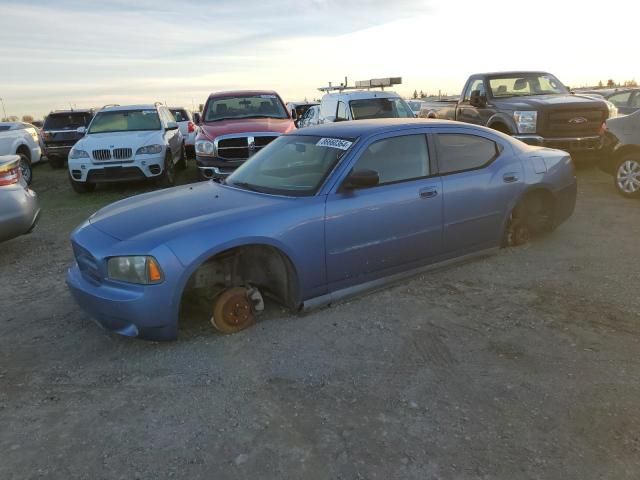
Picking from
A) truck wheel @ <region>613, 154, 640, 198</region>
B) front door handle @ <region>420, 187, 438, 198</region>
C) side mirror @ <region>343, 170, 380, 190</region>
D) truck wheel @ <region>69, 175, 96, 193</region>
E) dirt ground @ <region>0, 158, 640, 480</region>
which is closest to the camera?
dirt ground @ <region>0, 158, 640, 480</region>

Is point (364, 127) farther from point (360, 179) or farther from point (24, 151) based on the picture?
point (24, 151)

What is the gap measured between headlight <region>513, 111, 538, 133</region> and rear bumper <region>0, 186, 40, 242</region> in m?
8.29

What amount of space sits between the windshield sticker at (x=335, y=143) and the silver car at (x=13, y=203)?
3.73 meters

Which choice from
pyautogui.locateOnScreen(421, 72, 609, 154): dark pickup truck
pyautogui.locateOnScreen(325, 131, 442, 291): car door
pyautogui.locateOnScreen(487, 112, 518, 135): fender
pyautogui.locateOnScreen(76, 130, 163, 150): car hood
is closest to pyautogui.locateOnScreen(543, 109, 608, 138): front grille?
pyautogui.locateOnScreen(421, 72, 609, 154): dark pickup truck

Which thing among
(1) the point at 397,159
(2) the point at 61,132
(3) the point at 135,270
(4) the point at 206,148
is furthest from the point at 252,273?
(2) the point at 61,132

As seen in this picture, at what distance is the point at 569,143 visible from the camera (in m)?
9.74

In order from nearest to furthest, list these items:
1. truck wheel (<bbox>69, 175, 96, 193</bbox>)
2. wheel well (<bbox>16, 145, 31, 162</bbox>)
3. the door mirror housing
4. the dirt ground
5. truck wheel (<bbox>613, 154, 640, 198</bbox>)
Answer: the dirt ground < truck wheel (<bbox>613, 154, 640, 198</bbox>) < truck wheel (<bbox>69, 175, 96, 193</bbox>) < the door mirror housing < wheel well (<bbox>16, 145, 31, 162</bbox>)

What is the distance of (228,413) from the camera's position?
304 centimetres

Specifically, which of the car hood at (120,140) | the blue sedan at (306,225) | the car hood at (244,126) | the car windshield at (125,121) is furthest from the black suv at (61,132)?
the blue sedan at (306,225)

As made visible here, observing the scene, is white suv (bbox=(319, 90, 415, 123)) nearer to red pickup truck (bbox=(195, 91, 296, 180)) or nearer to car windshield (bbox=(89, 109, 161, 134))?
red pickup truck (bbox=(195, 91, 296, 180))

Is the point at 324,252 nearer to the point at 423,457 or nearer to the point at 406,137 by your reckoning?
the point at 406,137

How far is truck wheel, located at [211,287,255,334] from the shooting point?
3.96 m

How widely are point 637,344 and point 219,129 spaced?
25.5 feet

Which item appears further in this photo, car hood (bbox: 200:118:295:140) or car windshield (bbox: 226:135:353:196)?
Result: car hood (bbox: 200:118:295:140)
